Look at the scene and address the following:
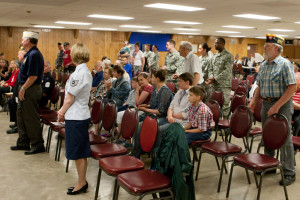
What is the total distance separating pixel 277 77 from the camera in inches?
139

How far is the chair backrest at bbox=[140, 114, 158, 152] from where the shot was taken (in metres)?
3.01

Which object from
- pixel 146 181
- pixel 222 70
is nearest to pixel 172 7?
pixel 222 70

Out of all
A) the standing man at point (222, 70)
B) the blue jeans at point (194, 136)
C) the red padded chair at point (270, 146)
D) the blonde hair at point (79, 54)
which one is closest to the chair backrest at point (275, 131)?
the red padded chair at point (270, 146)

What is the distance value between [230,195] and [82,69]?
2010mm

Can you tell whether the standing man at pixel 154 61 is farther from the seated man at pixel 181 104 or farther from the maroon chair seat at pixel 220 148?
the maroon chair seat at pixel 220 148

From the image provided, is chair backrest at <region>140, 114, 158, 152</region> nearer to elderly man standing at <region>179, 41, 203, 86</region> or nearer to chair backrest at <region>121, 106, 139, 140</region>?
chair backrest at <region>121, 106, 139, 140</region>

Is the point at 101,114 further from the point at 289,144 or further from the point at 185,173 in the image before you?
the point at 289,144

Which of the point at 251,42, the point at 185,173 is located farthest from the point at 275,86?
the point at 251,42

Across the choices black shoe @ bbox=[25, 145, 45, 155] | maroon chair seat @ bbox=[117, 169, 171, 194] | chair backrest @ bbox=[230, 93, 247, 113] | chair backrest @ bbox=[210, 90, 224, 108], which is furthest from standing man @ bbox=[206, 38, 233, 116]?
maroon chair seat @ bbox=[117, 169, 171, 194]

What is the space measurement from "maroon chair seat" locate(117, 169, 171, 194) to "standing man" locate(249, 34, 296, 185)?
1.59 metres

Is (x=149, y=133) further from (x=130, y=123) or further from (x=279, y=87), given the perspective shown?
(x=279, y=87)

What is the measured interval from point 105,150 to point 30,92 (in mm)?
1704

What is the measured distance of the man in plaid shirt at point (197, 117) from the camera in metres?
3.67

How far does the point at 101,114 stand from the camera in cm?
414
